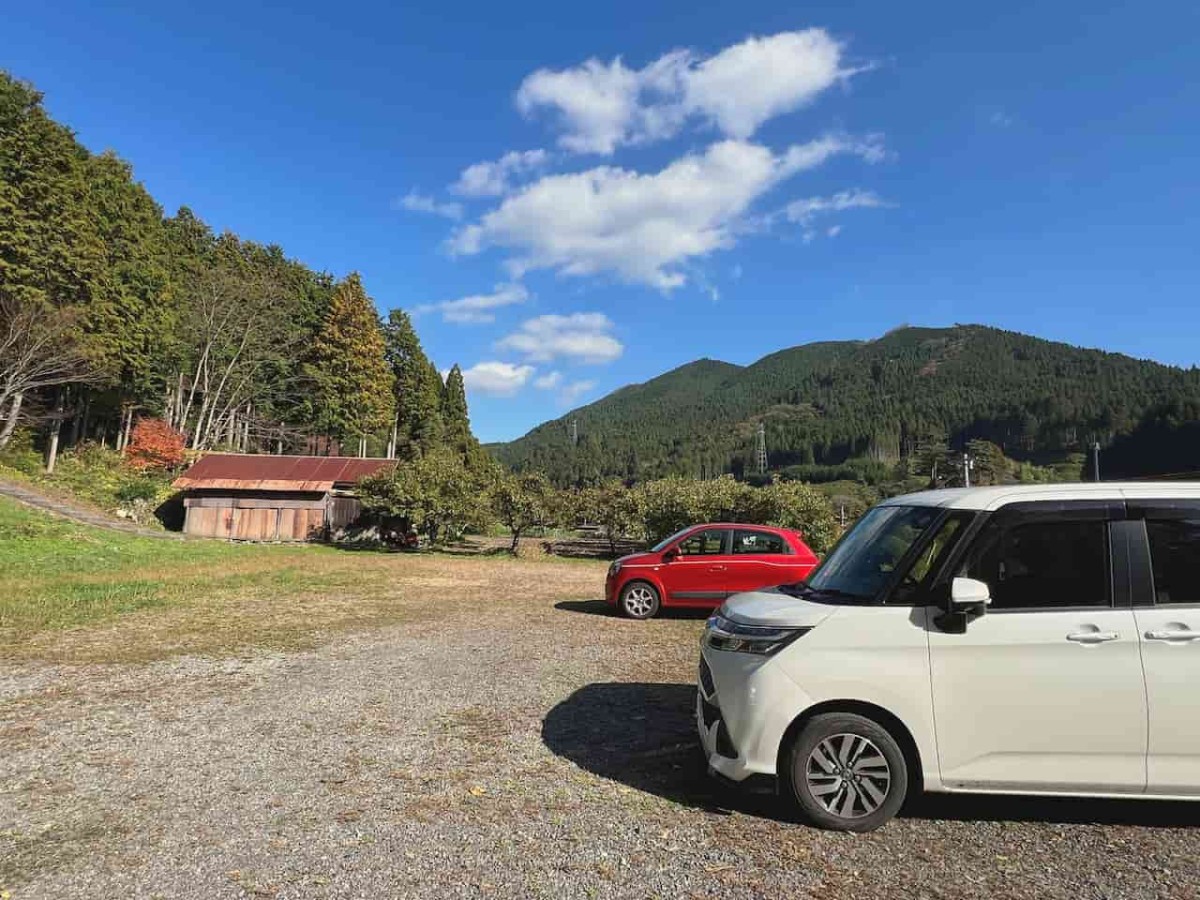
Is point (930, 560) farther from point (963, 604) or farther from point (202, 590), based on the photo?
point (202, 590)

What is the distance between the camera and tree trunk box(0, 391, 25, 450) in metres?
27.0

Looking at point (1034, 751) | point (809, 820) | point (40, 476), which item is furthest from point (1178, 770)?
point (40, 476)

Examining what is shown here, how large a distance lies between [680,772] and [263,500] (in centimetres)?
2871

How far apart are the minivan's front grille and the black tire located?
6.59 m

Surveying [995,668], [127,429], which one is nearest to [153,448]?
[127,429]

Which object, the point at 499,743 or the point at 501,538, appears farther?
the point at 501,538

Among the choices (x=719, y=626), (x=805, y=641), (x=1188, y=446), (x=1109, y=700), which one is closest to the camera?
(x=1109, y=700)

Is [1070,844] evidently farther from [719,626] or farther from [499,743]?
[499,743]

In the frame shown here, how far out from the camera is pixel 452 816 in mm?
3631

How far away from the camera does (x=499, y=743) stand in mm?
4824

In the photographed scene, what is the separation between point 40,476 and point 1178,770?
3785cm

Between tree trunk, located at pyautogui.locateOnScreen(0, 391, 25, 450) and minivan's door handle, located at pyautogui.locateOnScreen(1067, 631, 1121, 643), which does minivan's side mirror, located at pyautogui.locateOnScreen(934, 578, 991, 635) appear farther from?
tree trunk, located at pyautogui.locateOnScreen(0, 391, 25, 450)

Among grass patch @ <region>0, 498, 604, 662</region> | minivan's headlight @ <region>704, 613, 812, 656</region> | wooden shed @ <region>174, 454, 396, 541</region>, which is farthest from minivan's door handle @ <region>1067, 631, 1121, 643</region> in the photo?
wooden shed @ <region>174, 454, 396, 541</region>

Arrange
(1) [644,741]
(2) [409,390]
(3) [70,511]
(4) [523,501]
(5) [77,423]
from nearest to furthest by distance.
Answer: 1. (1) [644,741]
2. (3) [70,511]
3. (4) [523,501]
4. (5) [77,423]
5. (2) [409,390]
